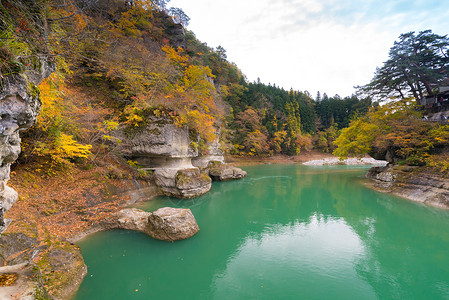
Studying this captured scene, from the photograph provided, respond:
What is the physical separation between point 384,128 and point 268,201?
1131 centimetres

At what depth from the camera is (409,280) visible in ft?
15.2

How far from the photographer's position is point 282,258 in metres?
5.46

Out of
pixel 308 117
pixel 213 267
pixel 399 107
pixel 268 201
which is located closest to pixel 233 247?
pixel 213 267

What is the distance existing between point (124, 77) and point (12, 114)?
5.57 m

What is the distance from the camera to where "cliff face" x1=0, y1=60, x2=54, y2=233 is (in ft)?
8.43

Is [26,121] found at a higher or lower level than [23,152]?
higher

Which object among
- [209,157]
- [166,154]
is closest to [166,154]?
[166,154]

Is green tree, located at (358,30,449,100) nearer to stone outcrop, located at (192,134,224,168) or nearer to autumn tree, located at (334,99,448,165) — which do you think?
autumn tree, located at (334,99,448,165)

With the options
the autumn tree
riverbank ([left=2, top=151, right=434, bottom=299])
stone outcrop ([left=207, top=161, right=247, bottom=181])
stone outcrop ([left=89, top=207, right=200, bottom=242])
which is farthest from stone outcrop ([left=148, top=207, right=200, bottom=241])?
the autumn tree

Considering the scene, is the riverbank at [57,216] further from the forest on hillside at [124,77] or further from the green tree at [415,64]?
the green tree at [415,64]

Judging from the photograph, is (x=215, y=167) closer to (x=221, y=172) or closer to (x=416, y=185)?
(x=221, y=172)

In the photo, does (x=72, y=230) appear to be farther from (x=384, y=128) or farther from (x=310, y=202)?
(x=384, y=128)

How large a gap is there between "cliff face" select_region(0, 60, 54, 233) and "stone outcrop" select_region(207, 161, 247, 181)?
14.1m

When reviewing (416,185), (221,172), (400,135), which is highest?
(400,135)
